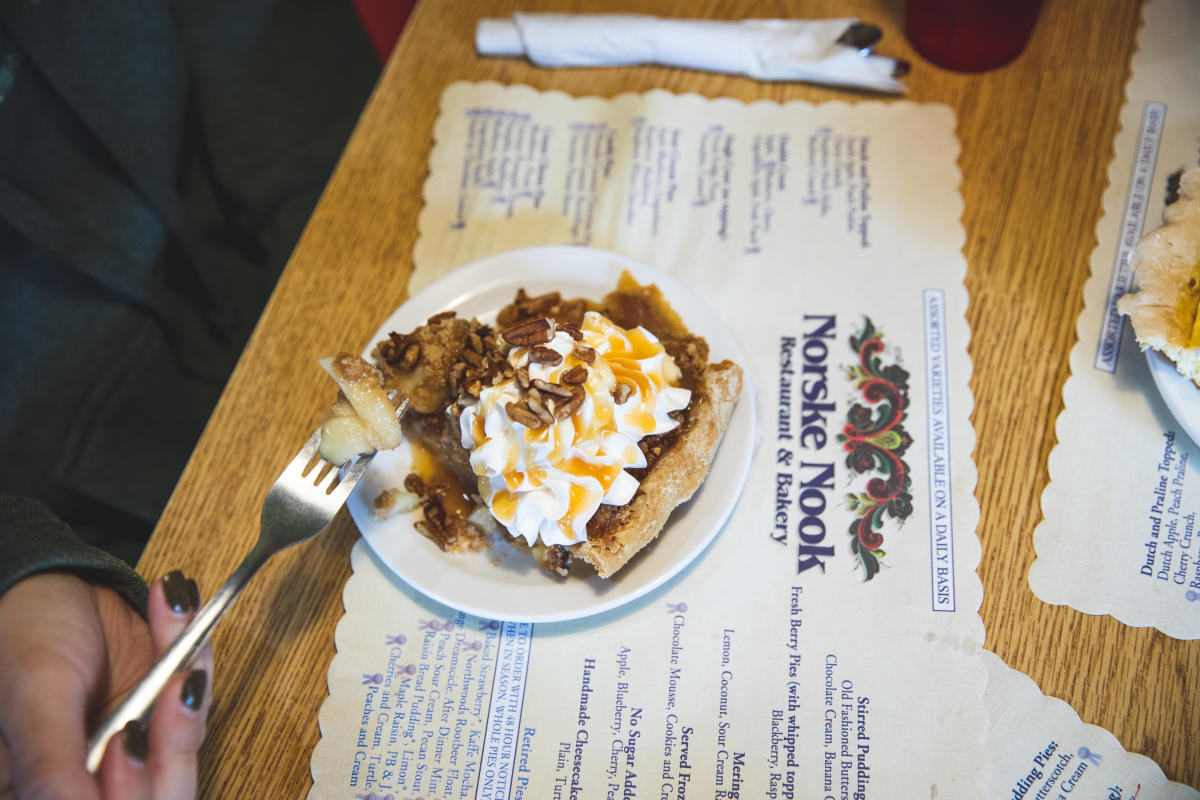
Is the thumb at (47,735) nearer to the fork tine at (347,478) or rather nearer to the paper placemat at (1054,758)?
the fork tine at (347,478)

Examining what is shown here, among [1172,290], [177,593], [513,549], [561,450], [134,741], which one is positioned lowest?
[134,741]

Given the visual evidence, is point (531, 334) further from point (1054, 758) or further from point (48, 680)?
point (1054, 758)

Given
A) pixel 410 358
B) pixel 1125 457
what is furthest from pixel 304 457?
pixel 1125 457

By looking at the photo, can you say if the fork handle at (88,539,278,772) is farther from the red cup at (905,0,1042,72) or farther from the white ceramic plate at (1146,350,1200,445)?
the red cup at (905,0,1042,72)

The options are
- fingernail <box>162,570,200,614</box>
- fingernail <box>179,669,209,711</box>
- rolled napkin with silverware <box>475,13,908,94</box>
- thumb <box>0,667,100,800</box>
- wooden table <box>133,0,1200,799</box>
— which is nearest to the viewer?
thumb <box>0,667,100,800</box>

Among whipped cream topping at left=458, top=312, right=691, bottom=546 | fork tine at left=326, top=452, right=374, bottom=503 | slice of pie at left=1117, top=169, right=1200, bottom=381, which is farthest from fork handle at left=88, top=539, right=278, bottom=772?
slice of pie at left=1117, top=169, right=1200, bottom=381

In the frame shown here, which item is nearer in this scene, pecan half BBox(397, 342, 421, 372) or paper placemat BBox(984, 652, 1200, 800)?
paper placemat BBox(984, 652, 1200, 800)
